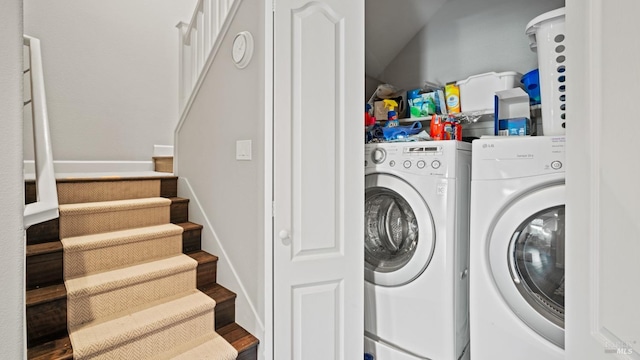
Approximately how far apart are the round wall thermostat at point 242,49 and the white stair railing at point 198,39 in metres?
0.24

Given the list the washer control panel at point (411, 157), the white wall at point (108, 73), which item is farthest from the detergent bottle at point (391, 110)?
the white wall at point (108, 73)

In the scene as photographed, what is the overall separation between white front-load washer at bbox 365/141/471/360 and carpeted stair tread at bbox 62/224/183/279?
1.25m

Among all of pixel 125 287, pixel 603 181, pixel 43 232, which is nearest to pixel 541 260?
pixel 603 181

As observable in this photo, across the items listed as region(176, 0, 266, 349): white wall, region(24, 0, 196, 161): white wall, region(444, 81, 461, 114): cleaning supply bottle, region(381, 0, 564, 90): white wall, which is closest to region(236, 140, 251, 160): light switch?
region(176, 0, 266, 349): white wall

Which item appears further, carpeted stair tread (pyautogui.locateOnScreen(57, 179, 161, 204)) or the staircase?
carpeted stair tread (pyautogui.locateOnScreen(57, 179, 161, 204))

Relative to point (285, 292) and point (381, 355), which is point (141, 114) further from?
point (381, 355)

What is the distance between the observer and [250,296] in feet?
4.94

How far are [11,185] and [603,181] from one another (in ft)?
3.82

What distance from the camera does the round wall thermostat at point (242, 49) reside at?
4.87 ft

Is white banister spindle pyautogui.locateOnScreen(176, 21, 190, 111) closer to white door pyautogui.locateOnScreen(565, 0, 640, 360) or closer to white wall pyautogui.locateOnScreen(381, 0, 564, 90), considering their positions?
white wall pyautogui.locateOnScreen(381, 0, 564, 90)

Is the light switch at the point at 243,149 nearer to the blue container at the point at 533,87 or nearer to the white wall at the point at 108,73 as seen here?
the blue container at the point at 533,87

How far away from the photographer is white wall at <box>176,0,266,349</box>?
1.43 meters

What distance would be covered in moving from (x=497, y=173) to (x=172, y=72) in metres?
3.14

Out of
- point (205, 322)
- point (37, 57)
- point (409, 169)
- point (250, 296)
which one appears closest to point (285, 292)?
point (250, 296)
